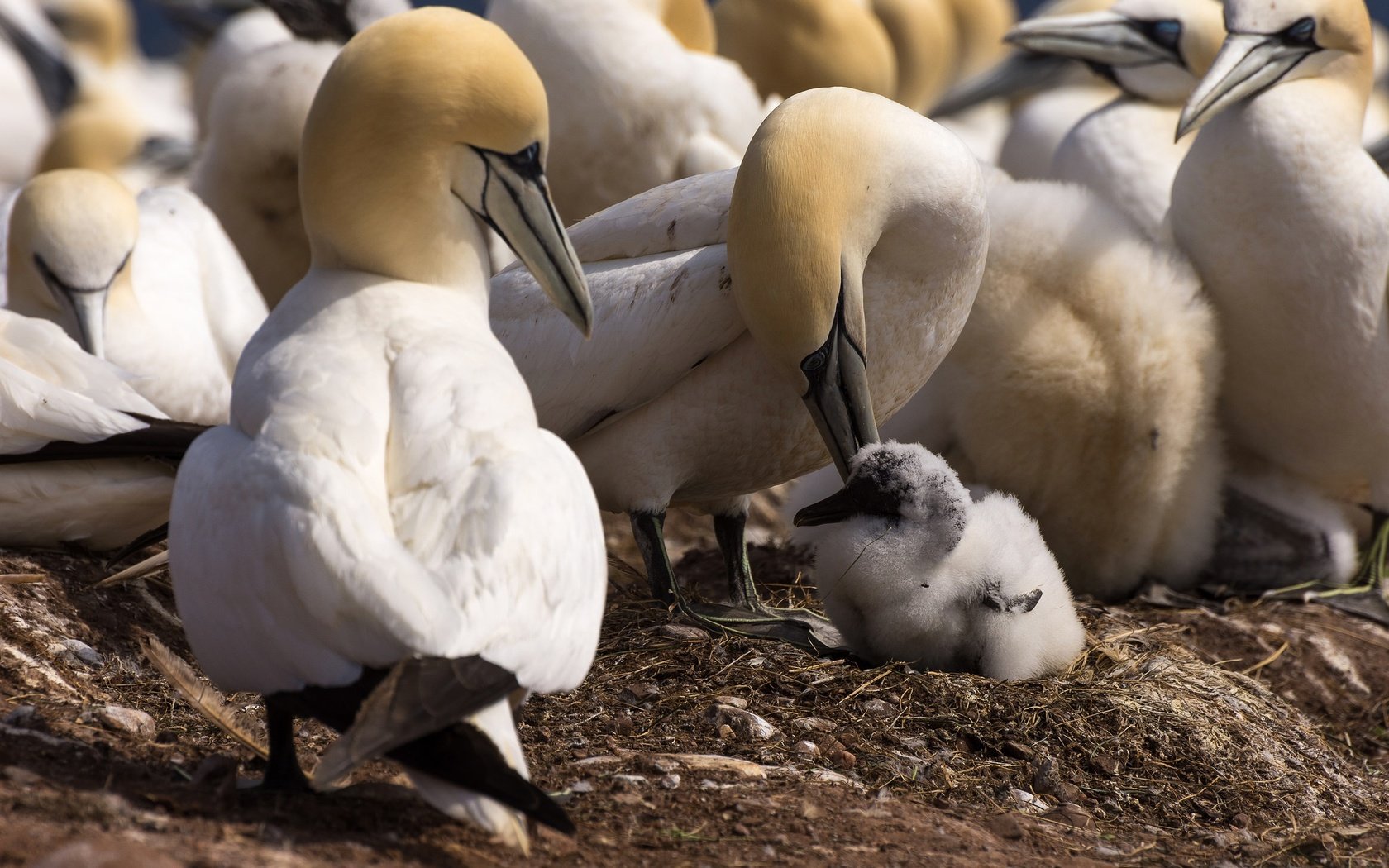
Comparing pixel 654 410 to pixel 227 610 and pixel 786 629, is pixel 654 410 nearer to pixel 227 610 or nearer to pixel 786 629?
pixel 786 629

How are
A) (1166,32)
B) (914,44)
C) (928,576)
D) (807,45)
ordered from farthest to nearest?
(914,44) < (807,45) < (1166,32) < (928,576)

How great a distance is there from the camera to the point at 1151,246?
5301mm

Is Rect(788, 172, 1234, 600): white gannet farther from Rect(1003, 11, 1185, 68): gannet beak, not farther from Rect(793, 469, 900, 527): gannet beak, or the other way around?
Rect(1003, 11, 1185, 68): gannet beak

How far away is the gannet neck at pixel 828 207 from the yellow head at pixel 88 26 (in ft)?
55.7

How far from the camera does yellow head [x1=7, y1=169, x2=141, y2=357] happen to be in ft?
17.8

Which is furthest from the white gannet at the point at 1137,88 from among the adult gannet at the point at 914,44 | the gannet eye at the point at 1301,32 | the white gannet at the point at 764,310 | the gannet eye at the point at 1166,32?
the adult gannet at the point at 914,44

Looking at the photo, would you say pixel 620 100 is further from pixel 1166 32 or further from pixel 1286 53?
pixel 1286 53

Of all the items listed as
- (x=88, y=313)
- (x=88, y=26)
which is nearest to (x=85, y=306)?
(x=88, y=313)

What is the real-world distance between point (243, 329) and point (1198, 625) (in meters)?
3.36

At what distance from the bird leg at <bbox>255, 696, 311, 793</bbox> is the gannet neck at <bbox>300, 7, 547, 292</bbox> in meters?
0.89

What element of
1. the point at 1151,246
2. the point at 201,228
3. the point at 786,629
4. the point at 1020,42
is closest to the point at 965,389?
the point at 1151,246

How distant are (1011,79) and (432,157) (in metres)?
9.34

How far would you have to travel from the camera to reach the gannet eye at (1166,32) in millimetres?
6527

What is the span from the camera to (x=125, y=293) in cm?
567
